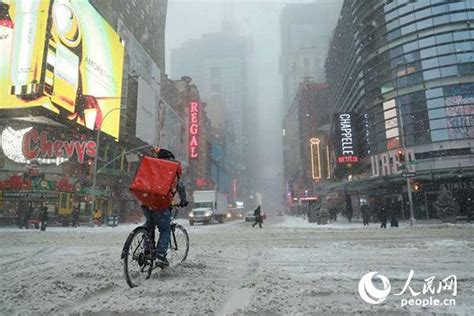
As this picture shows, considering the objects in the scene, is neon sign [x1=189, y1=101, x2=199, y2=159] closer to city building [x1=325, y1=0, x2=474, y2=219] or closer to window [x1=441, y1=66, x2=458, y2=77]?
city building [x1=325, y1=0, x2=474, y2=219]

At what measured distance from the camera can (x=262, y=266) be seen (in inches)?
248

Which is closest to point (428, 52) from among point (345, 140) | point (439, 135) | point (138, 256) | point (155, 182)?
point (439, 135)

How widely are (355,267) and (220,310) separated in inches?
122

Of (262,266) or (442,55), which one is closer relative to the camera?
(262,266)

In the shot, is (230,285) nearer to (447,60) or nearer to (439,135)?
(439,135)

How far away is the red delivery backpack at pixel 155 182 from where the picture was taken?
16.4 ft

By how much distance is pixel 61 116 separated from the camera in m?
38.3

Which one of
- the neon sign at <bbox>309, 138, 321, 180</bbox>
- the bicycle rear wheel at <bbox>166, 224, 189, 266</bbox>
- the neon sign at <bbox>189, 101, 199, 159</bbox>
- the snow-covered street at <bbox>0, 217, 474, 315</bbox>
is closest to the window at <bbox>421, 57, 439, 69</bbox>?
the neon sign at <bbox>309, 138, 321, 180</bbox>

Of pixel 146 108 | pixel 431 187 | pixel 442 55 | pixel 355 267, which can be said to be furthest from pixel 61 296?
pixel 146 108

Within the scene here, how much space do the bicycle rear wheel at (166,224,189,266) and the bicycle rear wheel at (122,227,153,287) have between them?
73 cm

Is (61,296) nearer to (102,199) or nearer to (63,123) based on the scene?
(63,123)

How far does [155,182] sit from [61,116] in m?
38.1

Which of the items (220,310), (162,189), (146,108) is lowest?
(220,310)

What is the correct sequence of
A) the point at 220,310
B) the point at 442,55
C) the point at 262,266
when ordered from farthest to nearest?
the point at 442,55
the point at 262,266
the point at 220,310
